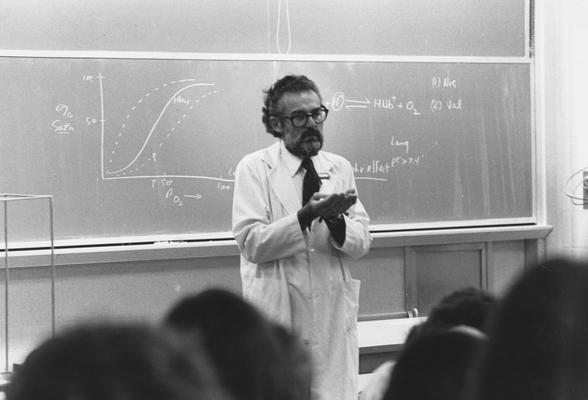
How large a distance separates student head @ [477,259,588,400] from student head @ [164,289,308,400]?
128 millimetres

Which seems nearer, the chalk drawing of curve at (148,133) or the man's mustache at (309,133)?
the man's mustache at (309,133)

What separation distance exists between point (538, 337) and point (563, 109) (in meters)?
4.24

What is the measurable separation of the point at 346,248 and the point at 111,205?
4.89ft

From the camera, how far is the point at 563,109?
4.55 meters

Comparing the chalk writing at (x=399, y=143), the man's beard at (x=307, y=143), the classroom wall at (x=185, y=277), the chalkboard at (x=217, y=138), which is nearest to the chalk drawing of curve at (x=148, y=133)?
the chalkboard at (x=217, y=138)

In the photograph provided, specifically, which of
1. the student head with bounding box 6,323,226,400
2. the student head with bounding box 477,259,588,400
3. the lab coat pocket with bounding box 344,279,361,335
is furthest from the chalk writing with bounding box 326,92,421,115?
the student head with bounding box 6,323,226,400

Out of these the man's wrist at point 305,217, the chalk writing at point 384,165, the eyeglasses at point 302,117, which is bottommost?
the man's wrist at point 305,217

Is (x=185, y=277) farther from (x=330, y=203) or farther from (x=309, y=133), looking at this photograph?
(x=330, y=203)

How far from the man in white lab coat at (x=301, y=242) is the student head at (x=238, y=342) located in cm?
202

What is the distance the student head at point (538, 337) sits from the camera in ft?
1.72

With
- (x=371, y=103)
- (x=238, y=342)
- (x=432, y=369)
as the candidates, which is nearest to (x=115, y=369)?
(x=238, y=342)

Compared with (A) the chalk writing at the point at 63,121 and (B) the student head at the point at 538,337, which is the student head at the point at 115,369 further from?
(A) the chalk writing at the point at 63,121

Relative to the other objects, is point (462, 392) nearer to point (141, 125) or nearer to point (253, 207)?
point (253, 207)

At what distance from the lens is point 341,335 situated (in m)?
2.79
